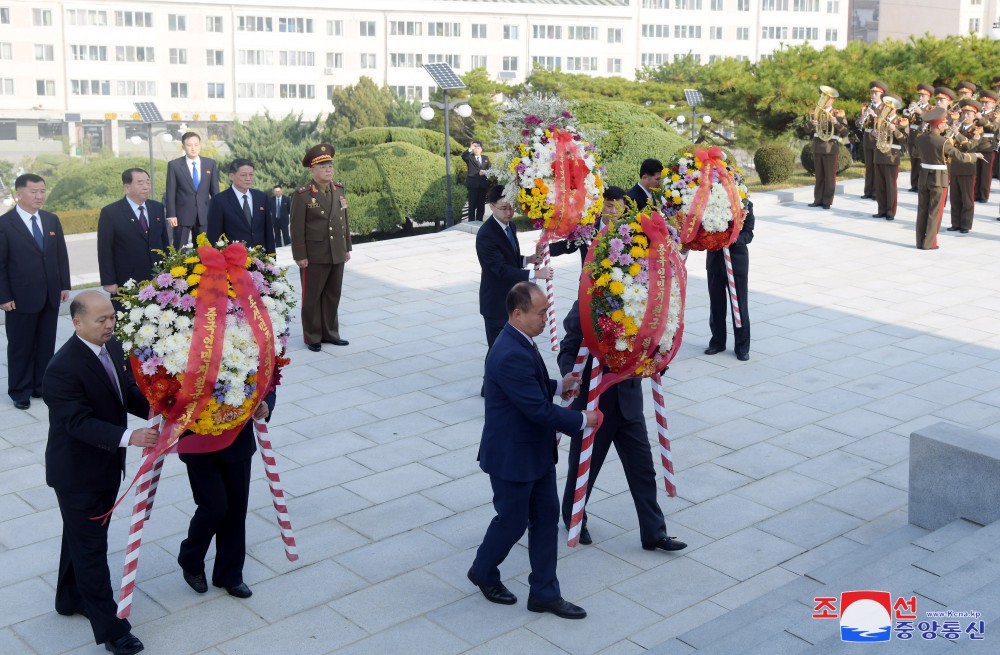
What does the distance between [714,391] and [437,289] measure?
5111mm

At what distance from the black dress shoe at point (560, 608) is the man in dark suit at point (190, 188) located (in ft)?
27.2

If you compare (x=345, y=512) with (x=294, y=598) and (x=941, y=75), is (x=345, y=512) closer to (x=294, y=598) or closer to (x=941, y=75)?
(x=294, y=598)

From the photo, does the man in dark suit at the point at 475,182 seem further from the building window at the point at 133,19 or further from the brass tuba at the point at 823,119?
the building window at the point at 133,19

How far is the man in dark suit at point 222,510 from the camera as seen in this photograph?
5711 mm

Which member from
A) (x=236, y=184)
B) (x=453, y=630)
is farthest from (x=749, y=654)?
(x=236, y=184)

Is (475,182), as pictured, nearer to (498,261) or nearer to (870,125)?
(870,125)

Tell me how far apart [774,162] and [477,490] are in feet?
59.7

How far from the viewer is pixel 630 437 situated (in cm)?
643

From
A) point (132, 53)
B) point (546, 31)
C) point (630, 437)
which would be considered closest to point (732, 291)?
point (630, 437)

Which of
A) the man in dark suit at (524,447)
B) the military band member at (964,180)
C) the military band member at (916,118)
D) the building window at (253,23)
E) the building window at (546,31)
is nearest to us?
the man in dark suit at (524,447)

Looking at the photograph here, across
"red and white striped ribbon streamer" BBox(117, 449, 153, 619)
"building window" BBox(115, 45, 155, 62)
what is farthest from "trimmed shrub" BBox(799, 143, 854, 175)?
"building window" BBox(115, 45, 155, 62)

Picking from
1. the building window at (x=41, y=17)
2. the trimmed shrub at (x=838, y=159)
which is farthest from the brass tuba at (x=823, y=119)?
the building window at (x=41, y=17)

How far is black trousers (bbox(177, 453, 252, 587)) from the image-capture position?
225 inches

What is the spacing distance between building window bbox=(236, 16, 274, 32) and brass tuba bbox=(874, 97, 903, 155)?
6536cm
